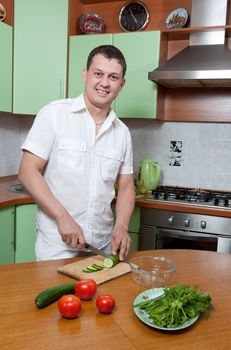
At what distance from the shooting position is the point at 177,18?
2.57m

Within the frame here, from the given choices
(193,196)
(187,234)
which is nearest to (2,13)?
(193,196)

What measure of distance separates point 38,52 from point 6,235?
124 centimetres

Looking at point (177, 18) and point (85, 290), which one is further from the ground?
point (177, 18)

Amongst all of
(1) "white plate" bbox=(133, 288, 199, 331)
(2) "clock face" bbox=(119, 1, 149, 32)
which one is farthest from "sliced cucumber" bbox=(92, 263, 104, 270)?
(2) "clock face" bbox=(119, 1, 149, 32)

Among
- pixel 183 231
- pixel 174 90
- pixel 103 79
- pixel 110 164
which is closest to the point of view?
pixel 103 79

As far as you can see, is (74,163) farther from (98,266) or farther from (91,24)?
(91,24)

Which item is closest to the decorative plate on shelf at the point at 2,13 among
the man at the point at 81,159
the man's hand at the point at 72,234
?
the man at the point at 81,159

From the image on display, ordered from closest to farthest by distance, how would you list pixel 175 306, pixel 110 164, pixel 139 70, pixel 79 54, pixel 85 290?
pixel 175 306, pixel 85 290, pixel 110 164, pixel 139 70, pixel 79 54

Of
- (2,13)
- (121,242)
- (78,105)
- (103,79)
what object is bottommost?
(121,242)

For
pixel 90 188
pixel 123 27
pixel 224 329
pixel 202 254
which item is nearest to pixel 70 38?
pixel 123 27

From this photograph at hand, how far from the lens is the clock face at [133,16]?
2666 mm

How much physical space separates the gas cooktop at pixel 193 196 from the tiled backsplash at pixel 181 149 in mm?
147

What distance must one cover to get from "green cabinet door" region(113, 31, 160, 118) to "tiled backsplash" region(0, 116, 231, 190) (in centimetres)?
32

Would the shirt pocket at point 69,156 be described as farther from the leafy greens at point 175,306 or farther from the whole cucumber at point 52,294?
the leafy greens at point 175,306
